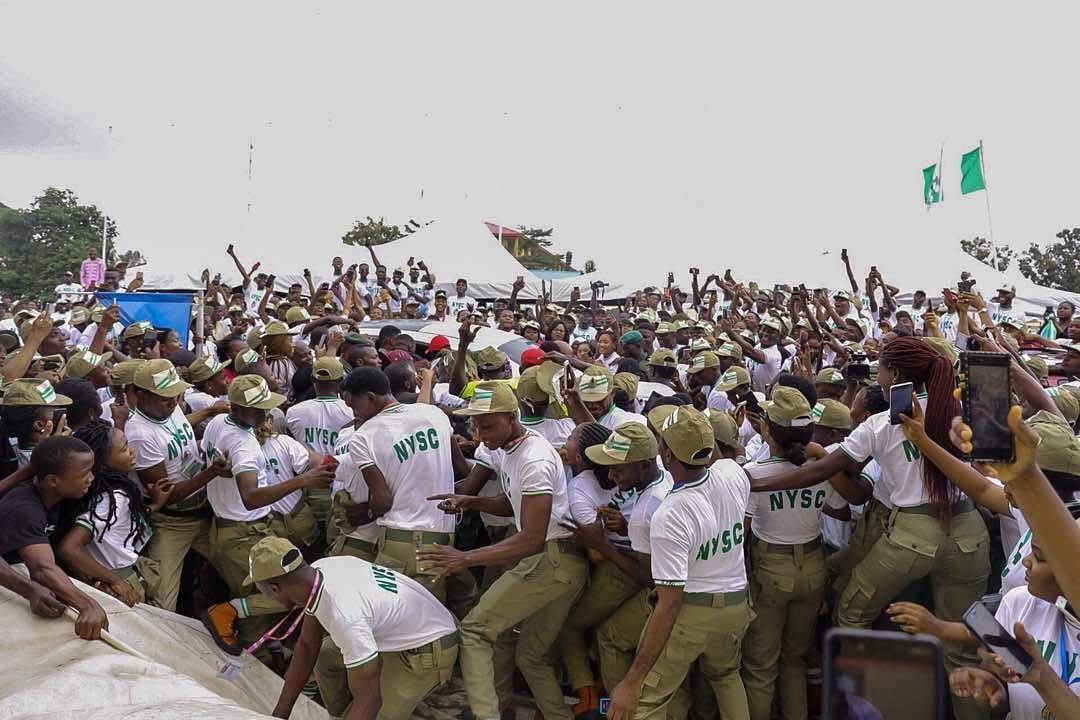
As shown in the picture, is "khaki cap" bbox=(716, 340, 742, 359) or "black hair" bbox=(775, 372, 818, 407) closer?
"black hair" bbox=(775, 372, 818, 407)

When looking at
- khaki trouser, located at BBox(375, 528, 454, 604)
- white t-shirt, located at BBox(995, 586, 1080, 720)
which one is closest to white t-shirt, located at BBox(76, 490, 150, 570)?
khaki trouser, located at BBox(375, 528, 454, 604)

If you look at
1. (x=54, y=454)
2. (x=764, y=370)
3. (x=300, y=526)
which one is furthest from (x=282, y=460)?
(x=764, y=370)

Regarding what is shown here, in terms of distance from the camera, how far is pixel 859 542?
204 inches

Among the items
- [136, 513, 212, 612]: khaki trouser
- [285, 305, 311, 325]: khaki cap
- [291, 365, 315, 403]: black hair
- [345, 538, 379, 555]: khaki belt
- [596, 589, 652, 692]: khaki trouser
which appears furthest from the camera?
[285, 305, 311, 325]: khaki cap

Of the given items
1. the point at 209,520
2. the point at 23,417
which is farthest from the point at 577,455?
the point at 23,417

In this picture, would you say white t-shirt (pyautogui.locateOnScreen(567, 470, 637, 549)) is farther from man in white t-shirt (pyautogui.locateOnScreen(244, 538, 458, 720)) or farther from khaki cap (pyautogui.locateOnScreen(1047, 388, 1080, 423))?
khaki cap (pyautogui.locateOnScreen(1047, 388, 1080, 423))

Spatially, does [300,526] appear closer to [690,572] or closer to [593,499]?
[593,499]

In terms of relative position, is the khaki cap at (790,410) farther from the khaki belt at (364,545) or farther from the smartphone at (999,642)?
the khaki belt at (364,545)

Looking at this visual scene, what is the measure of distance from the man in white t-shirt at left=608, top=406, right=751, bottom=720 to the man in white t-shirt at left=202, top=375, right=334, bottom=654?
2.22 m

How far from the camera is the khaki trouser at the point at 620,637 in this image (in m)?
4.98

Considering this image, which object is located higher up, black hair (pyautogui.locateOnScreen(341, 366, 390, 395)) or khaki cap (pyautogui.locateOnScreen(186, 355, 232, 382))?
black hair (pyautogui.locateOnScreen(341, 366, 390, 395))

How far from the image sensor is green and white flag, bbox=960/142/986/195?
2066 centimetres

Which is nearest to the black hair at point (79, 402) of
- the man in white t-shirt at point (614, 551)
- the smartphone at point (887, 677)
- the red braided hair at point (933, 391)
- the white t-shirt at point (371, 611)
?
the white t-shirt at point (371, 611)

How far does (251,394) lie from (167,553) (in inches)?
44.1
